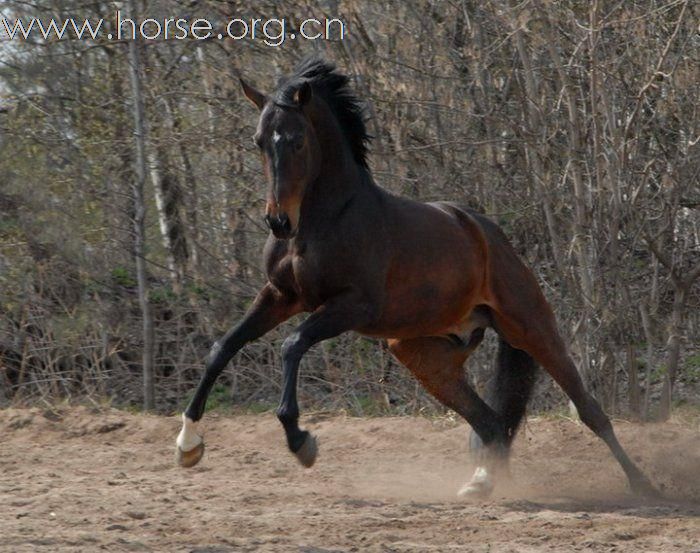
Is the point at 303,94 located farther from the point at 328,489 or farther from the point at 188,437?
the point at 328,489

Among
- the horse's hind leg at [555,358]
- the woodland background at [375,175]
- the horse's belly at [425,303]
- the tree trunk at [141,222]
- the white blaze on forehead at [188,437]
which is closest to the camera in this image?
the white blaze on forehead at [188,437]

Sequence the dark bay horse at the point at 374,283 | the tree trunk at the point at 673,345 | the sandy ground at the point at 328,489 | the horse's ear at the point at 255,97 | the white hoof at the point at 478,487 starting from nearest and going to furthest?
1. the sandy ground at the point at 328,489
2. the dark bay horse at the point at 374,283
3. the horse's ear at the point at 255,97
4. the white hoof at the point at 478,487
5. the tree trunk at the point at 673,345

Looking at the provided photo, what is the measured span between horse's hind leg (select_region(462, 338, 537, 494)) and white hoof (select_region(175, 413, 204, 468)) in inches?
68.3

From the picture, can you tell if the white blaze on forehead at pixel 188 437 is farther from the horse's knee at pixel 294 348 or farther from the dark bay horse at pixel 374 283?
the horse's knee at pixel 294 348

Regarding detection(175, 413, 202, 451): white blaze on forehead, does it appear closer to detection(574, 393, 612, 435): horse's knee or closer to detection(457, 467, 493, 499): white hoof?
detection(457, 467, 493, 499): white hoof

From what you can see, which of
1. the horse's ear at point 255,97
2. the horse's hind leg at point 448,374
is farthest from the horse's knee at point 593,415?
the horse's ear at point 255,97

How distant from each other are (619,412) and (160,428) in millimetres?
3558

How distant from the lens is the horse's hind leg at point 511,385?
679 centimetres

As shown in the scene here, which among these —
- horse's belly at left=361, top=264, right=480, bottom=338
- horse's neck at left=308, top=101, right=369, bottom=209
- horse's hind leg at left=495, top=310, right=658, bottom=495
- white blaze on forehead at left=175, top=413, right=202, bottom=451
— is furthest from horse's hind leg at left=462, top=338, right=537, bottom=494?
white blaze on forehead at left=175, top=413, right=202, bottom=451

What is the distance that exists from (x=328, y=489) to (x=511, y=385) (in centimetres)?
131

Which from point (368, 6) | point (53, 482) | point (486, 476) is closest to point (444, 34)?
point (368, 6)

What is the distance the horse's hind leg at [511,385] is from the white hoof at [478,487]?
49 centimetres

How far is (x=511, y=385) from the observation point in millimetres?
6832

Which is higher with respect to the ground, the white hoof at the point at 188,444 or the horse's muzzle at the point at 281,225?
the horse's muzzle at the point at 281,225
